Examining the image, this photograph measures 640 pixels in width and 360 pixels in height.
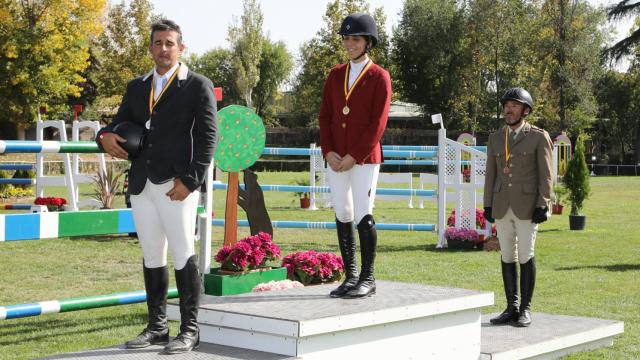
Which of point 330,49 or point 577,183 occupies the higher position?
point 330,49

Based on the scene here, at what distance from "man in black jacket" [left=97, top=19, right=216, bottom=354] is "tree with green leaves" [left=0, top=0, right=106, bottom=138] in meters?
36.2

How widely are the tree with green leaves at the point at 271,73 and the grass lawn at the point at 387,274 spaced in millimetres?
63831

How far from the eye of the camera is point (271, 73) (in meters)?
84.6

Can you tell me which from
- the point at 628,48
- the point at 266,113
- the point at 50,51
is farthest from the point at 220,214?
the point at 266,113

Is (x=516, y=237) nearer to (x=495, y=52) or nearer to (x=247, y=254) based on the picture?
(x=247, y=254)

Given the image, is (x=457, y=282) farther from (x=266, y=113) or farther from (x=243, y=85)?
(x=266, y=113)

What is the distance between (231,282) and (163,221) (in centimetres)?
190

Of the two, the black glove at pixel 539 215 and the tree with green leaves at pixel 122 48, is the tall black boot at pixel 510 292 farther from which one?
the tree with green leaves at pixel 122 48

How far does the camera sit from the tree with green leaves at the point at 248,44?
68938mm

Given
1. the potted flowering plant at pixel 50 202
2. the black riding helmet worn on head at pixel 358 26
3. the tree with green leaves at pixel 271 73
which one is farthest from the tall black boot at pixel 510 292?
the tree with green leaves at pixel 271 73

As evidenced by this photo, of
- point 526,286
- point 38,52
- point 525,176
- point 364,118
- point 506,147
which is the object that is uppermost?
point 38,52

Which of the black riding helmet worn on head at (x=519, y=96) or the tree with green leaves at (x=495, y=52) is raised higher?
the tree with green leaves at (x=495, y=52)

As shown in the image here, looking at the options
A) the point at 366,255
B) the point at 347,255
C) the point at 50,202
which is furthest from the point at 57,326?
the point at 50,202

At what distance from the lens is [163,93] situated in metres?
4.71
